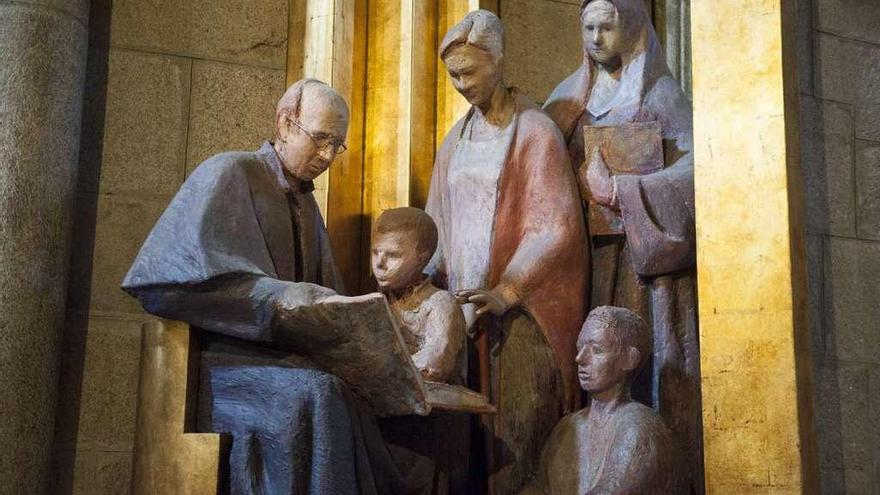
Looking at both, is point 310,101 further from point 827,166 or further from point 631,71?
point 827,166

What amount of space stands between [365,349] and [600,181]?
952 millimetres

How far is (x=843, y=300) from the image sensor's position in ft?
11.3

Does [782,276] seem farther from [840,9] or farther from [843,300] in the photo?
[840,9]

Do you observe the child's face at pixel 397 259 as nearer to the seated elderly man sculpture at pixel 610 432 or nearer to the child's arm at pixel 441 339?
the child's arm at pixel 441 339

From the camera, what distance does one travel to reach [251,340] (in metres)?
3.36

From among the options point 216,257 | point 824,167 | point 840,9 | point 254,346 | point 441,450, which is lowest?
point 441,450

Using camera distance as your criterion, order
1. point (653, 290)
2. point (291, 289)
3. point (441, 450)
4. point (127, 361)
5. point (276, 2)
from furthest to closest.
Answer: point (276, 2) < point (127, 361) < point (653, 290) < point (441, 450) < point (291, 289)

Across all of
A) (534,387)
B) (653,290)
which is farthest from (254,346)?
(653,290)

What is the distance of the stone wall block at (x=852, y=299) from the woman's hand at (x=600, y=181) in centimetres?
66

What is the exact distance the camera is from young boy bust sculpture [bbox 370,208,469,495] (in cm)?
343

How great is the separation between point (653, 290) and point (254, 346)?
1109 millimetres

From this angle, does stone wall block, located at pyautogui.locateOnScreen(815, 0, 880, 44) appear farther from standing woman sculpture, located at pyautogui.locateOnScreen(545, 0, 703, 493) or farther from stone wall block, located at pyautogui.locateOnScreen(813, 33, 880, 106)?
standing woman sculpture, located at pyautogui.locateOnScreen(545, 0, 703, 493)

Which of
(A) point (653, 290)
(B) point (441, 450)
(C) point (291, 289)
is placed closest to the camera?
(C) point (291, 289)

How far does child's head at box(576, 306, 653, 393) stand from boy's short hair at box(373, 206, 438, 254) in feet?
1.55
